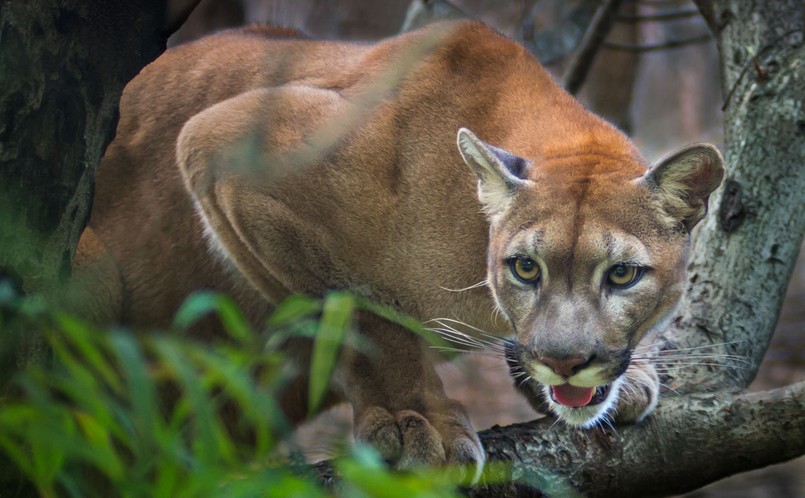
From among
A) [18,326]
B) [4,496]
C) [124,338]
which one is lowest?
[4,496]

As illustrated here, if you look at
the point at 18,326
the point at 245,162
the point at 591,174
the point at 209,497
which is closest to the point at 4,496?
the point at 18,326

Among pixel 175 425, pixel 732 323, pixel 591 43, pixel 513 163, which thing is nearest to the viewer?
pixel 175 425

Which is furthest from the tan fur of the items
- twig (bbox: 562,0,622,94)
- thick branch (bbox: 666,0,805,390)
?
twig (bbox: 562,0,622,94)

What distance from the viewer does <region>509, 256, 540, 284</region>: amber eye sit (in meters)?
3.42

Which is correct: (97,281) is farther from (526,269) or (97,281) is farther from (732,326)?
(732,326)

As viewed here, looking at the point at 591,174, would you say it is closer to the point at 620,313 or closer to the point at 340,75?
the point at 620,313

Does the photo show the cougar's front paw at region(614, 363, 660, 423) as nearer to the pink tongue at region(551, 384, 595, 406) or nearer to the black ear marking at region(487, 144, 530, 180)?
the pink tongue at region(551, 384, 595, 406)

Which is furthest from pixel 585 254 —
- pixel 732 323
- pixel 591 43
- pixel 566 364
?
pixel 591 43

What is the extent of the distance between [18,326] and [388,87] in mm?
1987

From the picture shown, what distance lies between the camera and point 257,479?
1.87m

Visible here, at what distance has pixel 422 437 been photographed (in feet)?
Result: 11.4

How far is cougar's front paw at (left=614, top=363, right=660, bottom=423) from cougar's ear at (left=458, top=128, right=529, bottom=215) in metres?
0.78

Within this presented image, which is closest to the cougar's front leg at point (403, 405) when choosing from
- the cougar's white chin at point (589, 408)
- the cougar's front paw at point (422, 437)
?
the cougar's front paw at point (422, 437)

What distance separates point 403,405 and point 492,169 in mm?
954
